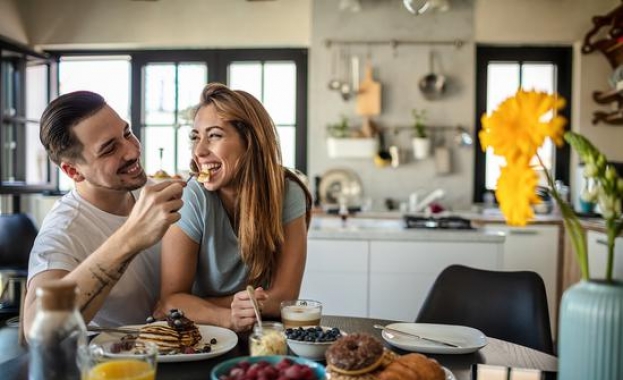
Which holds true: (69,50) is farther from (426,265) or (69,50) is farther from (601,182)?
(601,182)

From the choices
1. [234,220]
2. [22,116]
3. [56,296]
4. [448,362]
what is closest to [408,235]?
[234,220]

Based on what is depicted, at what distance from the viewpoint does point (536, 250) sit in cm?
410

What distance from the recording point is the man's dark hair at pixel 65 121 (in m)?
1.57

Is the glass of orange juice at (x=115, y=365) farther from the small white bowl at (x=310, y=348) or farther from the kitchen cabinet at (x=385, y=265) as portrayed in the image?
the kitchen cabinet at (x=385, y=265)

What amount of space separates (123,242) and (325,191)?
3577 millimetres

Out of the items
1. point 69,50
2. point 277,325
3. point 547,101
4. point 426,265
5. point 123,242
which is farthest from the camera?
point 69,50

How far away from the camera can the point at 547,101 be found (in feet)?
2.58

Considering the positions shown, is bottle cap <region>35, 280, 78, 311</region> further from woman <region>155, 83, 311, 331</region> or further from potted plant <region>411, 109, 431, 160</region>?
potted plant <region>411, 109, 431, 160</region>

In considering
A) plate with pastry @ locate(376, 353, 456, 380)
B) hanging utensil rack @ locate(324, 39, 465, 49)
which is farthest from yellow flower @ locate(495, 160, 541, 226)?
hanging utensil rack @ locate(324, 39, 465, 49)

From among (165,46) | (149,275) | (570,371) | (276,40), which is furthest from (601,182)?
(165,46)

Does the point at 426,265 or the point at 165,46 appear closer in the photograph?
A: the point at 426,265

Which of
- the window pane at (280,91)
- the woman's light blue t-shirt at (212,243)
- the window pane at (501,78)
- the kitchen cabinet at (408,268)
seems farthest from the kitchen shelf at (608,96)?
the woman's light blue t-shirt at (212,243)

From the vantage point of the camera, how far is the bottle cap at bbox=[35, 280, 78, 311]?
30.6 inches

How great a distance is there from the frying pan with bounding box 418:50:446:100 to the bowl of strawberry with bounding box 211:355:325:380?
4.11 meters
